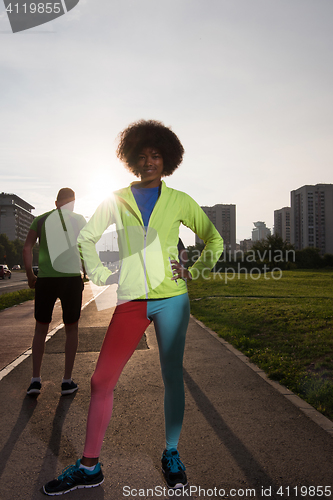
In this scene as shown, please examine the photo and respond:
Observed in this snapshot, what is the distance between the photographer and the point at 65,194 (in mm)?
4125

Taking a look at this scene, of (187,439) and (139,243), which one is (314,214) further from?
(139,243)

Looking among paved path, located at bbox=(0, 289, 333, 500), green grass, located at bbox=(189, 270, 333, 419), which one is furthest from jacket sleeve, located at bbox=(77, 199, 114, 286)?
green grass, located at bbox=(189, 270, 333, 419)

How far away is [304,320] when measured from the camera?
28.0 feet

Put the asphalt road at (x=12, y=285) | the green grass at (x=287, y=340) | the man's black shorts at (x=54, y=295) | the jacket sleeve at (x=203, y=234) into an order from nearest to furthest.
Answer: the jacket sleeve at (x=203, y=234) < the man's black shorts at (x=54, y=295) < the green grass at (x=287, y=340) < the asphalt road at (x=12, y=285)

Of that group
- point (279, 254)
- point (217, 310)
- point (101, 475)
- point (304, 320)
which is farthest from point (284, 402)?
point (279, 254)

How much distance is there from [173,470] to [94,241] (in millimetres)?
1488

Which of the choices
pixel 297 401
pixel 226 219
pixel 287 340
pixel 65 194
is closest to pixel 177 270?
pixel 65 194

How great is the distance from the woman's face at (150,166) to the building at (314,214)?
389 ft

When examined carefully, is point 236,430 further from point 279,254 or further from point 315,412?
point 279,254

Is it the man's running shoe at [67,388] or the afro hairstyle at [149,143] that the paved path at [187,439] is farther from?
the afro hairstyle at [149,143]

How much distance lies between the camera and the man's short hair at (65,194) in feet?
13.5

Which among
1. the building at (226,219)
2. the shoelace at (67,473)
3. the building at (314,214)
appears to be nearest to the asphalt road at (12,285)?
the shoelace at (67,473)

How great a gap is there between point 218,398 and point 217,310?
737 cm

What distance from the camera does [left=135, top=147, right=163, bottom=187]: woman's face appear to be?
2.56 meters
